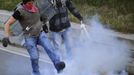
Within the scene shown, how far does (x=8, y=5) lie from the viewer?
1823cm

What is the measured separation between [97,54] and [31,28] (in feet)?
6.85

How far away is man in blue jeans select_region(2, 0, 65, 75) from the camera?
8.00m

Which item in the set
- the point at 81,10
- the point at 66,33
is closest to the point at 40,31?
the point at 66,33

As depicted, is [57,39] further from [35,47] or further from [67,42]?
[35,47]

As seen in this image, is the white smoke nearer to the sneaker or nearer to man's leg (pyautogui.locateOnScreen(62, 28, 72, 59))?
man's leg (pyautogui.locateOnScreen(62, 28, 72, 59))

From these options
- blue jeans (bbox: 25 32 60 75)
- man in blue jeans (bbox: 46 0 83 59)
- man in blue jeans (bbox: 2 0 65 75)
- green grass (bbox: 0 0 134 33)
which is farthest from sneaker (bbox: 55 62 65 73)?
green grass (bbox: 0 0 134 33)

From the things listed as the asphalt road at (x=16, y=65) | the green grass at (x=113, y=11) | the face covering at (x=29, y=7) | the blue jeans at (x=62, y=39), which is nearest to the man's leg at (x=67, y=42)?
the blue jeans at (x=62, y=39)

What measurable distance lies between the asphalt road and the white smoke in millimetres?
614

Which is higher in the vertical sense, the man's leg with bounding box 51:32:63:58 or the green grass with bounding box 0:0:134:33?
the man's leg with bounding box 51:32:63:58

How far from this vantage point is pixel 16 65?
10.8 meters

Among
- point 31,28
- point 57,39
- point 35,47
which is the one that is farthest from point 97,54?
point 31,28

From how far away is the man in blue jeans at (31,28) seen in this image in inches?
315

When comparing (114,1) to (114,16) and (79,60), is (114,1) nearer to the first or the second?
(114,16)

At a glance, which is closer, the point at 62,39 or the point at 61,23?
the point at 61,23
